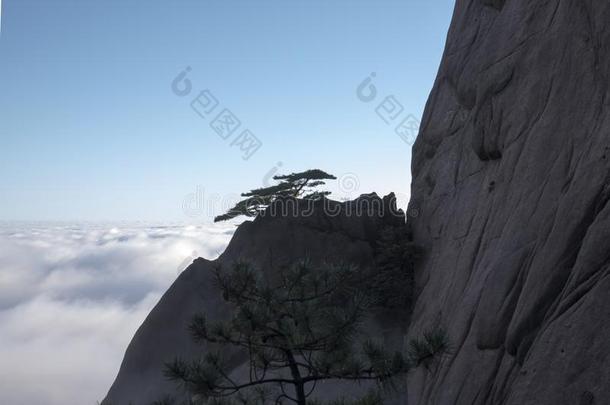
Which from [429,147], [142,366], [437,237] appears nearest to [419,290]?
[437,237]

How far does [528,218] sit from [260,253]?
15108 millimetres

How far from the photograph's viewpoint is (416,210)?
2253 cm

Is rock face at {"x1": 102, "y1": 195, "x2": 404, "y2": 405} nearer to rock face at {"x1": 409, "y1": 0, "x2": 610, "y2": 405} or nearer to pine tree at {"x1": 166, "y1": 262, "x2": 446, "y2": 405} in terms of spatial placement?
rock face at {"x1": 409, "y1": 0, "x2": 610, "y2": 405}

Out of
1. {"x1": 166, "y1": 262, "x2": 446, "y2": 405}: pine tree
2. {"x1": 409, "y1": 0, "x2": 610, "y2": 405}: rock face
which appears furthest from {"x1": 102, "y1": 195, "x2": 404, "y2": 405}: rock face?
{"x1": 166, "y1": 262, "x2": 446, "y2": 405}: pine tree

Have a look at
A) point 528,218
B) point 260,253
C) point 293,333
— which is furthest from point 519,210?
point 260,253

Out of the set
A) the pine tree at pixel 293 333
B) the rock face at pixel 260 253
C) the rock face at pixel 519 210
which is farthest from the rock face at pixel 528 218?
the rock face at pixel 260 253

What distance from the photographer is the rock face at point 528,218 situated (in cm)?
825

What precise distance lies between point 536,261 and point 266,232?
1596 cm

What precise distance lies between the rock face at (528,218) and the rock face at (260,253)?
610 centimetres

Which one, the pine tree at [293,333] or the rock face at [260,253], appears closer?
the pine tree at [293,333]

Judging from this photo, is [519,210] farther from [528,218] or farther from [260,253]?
[260,253]

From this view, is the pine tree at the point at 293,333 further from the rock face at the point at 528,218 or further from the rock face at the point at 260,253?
the rock face at the point at 260,253

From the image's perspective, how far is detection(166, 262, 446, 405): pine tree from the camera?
299 inches

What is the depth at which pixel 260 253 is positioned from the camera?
24172mm
